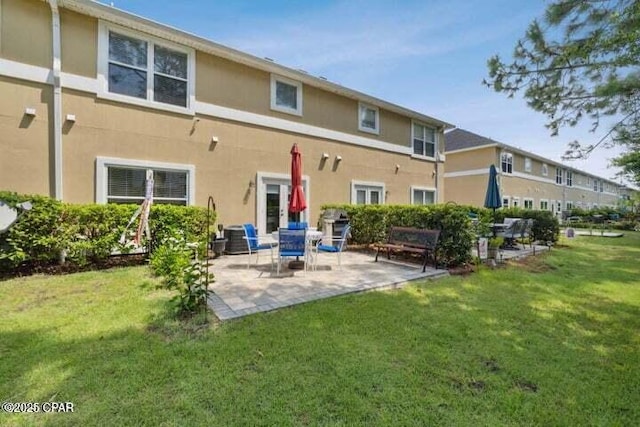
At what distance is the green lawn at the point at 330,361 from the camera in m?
2.45

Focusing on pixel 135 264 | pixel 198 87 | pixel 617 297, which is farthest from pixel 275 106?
pixel 617 297

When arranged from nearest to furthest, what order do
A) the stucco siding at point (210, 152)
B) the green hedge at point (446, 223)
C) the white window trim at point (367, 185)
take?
1. the green hedge at point (446, 223)
2. the stucco siding at point (210, 152)
3. the white window trim at point (367, 185)

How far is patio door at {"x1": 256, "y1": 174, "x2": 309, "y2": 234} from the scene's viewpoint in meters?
10.7

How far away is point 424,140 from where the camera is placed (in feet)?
55.1

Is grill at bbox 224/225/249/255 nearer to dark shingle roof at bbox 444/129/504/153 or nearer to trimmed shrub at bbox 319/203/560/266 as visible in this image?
trimmed shrub at bbox 319/203/560/266

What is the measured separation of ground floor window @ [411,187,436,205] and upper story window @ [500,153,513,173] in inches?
382

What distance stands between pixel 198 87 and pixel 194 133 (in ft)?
Result: 4.70

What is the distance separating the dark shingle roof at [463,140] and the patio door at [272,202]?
58.0 ft

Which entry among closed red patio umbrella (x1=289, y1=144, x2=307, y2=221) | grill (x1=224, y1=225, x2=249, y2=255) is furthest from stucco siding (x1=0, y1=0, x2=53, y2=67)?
closed red patio umbrella (x1=289, y1=144, x2=307, y2=221)

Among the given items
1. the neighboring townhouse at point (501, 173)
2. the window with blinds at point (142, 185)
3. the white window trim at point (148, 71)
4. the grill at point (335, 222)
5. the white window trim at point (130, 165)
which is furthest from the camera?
the neighboring townhouse at point (501, 173)

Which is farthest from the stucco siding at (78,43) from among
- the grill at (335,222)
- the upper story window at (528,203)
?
the upper story window at (528,203)

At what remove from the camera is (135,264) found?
24.1ft

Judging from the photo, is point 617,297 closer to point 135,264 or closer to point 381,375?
point 381,375

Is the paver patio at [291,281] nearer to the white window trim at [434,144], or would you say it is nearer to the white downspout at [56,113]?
the white downspout at [56,113]
